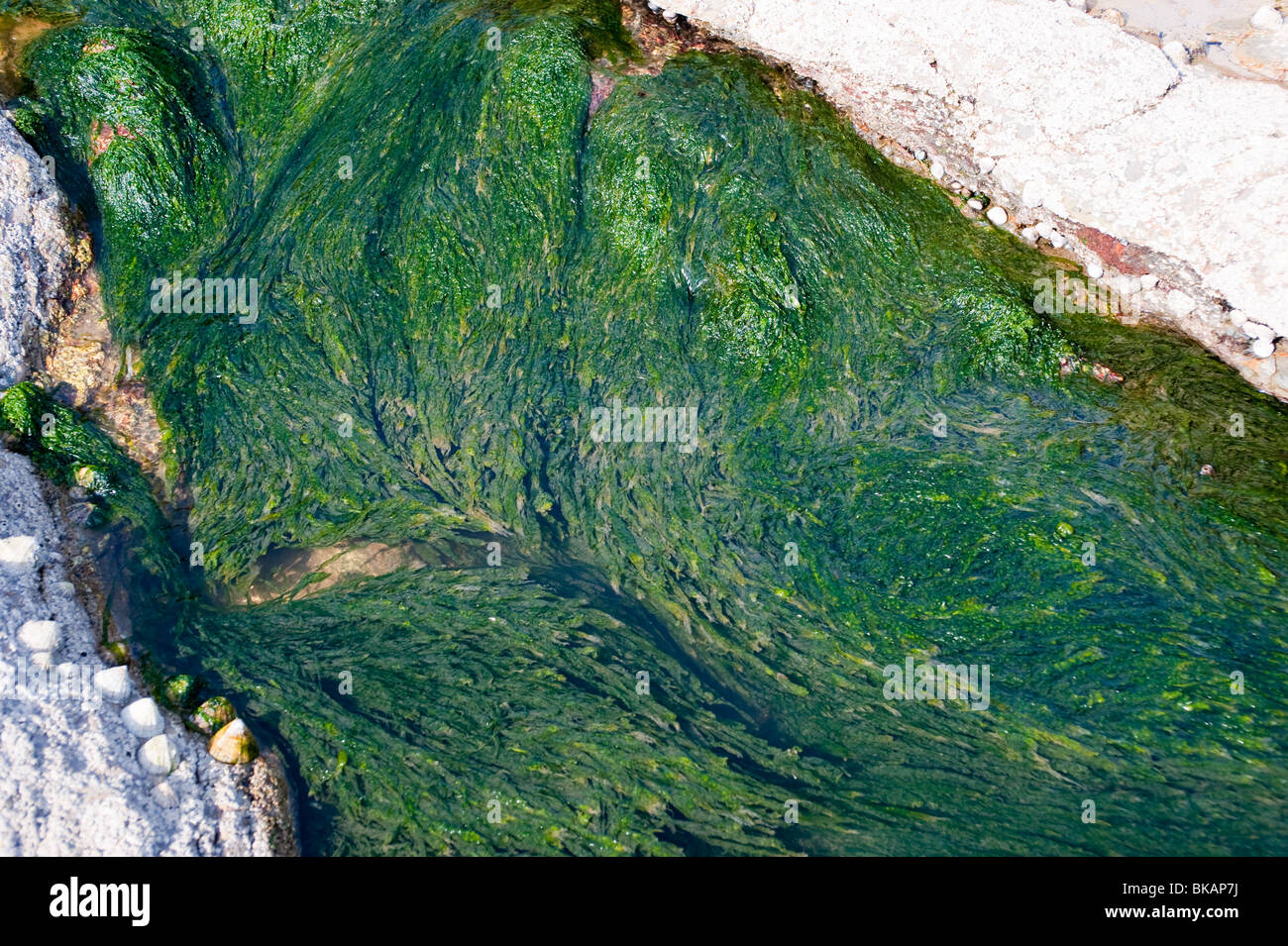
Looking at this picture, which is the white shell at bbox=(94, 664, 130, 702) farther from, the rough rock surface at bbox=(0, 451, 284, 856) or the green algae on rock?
the green algae on rock

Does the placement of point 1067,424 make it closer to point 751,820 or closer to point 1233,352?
point 1233,352

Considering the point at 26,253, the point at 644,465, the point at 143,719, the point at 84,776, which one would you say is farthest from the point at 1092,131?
the point at 26,253

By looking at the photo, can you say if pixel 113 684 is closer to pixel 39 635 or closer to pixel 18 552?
pixel 39 635

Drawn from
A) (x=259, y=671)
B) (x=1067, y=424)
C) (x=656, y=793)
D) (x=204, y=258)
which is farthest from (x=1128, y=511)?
(x=204, y=258)

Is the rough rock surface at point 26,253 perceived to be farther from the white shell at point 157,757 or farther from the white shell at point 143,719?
the white shell at point 157,757

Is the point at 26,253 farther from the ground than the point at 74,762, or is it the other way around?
the point at 26,253

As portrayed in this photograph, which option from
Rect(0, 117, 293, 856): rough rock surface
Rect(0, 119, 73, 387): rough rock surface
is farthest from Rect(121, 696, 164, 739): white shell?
Rect(0, 119, 73, 387): rough rock surface
